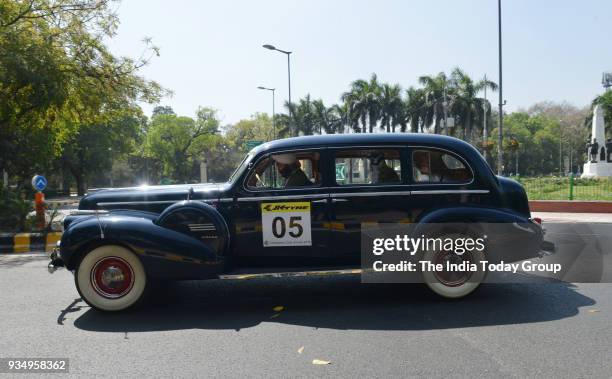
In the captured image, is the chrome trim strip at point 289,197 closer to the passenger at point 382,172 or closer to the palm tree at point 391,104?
the passenger at point 382,172

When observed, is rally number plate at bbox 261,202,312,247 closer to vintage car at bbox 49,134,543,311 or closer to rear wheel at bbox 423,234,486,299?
vintage car at bbox 49,134,543,311

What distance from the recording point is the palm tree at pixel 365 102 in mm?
55375

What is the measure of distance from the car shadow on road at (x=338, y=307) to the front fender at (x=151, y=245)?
20.9 inches

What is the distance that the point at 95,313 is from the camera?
Result: 5.37 meters

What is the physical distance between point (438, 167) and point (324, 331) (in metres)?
2.36

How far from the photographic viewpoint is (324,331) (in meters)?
4.59

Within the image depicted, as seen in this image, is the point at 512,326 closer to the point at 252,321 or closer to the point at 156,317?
the point at 252,321

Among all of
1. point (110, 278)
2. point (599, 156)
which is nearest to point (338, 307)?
point (110, 278)

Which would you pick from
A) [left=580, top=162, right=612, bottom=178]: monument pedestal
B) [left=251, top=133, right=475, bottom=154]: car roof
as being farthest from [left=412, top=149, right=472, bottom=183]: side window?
[left=580, top=162, right=612, bottom=178]: monument pedestal

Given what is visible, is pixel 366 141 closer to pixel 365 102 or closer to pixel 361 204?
pixel 361 204

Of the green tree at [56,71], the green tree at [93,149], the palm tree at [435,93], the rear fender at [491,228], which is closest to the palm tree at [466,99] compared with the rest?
the palm tree at [435,93]

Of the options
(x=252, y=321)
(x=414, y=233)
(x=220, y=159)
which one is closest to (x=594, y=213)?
(x=414, y=233)

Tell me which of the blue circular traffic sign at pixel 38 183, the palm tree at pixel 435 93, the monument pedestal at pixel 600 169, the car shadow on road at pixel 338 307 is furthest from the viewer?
the palm tree at pixel 435 93

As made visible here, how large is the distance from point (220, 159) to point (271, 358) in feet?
264
